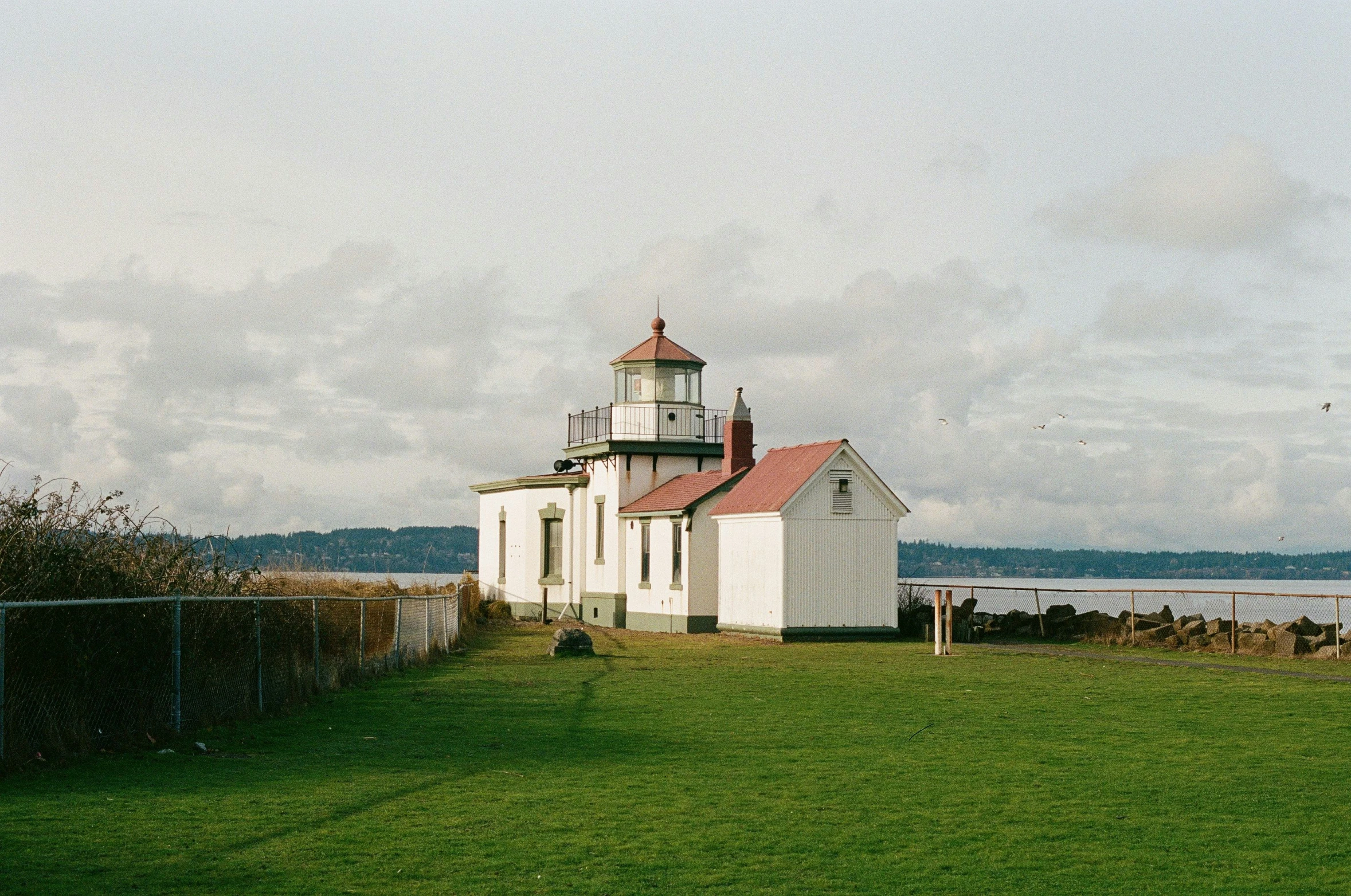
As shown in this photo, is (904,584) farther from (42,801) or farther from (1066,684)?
(42,801)

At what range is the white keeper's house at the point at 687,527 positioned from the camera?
3130 cm

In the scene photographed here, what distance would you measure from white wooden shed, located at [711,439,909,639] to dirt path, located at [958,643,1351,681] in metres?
2.65

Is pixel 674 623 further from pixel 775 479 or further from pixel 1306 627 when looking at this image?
pixel 1306 627

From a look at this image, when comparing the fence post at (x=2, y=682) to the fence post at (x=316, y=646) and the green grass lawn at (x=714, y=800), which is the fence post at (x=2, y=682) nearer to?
the green grass lawn at (x=714, y=800)

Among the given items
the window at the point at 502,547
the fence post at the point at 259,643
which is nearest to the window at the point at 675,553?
the window at the point at 502,547

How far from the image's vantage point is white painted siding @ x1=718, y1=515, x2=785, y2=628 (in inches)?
1222

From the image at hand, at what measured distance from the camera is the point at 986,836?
9070mm

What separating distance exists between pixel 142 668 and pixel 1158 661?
62.8ft

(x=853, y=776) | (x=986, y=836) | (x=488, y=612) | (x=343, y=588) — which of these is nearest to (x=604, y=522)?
(x=488, y=612)

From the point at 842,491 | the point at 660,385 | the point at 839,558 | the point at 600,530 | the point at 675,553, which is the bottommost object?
the point at 839,558

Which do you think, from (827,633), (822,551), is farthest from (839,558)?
(827,633)

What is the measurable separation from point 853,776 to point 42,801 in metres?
6.43

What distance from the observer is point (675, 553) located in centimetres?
3525

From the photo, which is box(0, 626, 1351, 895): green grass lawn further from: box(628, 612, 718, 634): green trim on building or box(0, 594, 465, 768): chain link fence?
box(628, 612, 718, 634): green trim on building
